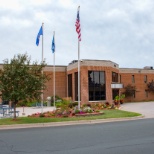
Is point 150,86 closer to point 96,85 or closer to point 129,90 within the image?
point 129,90

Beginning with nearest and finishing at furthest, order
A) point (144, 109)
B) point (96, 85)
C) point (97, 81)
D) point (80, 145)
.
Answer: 1. point (80, 145)
2. point (144, 109)
3. point (96, 85)
4. point (97, 81)

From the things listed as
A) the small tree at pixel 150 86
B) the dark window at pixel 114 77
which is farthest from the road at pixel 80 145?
the small tree at pixel 150 86

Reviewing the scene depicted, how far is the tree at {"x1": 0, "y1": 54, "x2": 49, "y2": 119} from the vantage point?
1850cm

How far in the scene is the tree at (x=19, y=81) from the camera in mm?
18500

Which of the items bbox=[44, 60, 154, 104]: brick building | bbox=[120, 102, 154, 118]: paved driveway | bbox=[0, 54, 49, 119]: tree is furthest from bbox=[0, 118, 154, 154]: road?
bbox=[44, 60, 154, 104]: brick building

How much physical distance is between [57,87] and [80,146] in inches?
1406

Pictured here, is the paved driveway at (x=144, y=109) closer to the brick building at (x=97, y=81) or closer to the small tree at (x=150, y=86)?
the brick building at (x=97, y=81)

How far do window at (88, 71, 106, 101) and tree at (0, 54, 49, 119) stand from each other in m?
19.2

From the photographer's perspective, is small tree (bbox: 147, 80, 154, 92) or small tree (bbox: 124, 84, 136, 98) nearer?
small tree (bbox: 124, 84, 136, 98)

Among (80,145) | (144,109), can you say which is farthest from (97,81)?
(80,145)

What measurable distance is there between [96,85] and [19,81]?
20.8m

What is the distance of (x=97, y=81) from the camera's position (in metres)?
38.6

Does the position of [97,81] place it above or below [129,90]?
above

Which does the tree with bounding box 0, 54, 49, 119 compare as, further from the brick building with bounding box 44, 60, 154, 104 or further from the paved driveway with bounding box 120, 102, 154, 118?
the brick building with bounding box 44, 60, 154, 104
